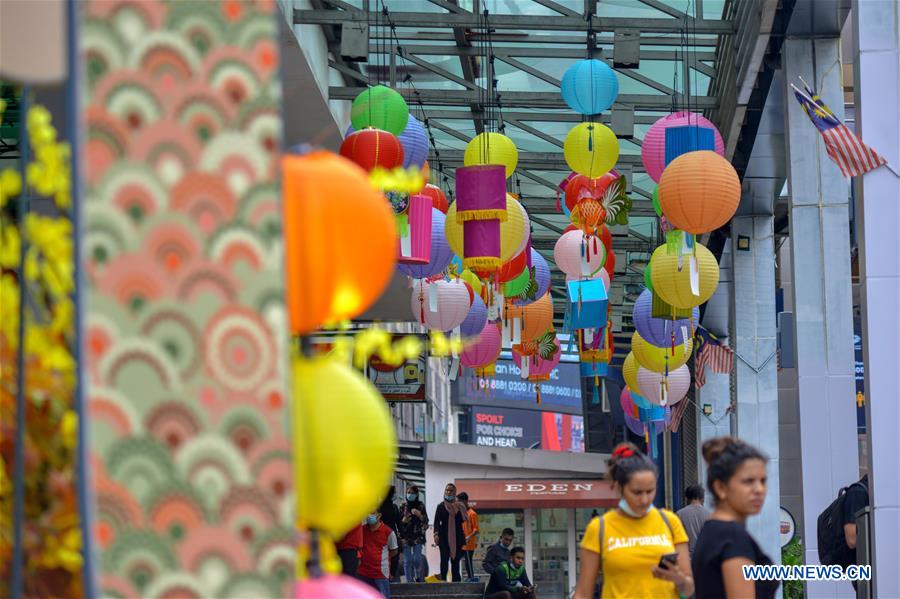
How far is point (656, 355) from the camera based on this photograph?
16.9 meters

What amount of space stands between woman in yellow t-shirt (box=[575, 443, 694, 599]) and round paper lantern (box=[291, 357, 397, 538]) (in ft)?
8.41

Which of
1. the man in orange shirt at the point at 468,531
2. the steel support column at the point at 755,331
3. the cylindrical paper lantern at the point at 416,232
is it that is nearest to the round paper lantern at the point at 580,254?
the cylindrical paper lantern at the point at 416,232

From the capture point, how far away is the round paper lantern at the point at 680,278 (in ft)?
39.1

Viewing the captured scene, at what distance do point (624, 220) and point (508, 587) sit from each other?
425 centimetres

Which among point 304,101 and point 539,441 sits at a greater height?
point 304,101

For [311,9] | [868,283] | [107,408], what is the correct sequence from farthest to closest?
1. [311,9]
2. [868,283]
3. [107,408]

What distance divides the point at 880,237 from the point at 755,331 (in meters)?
12.8

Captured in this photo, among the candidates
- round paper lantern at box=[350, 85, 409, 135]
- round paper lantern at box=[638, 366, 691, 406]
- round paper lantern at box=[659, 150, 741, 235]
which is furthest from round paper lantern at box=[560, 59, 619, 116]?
round paper lantern at box=[638, 366, 691, 406]

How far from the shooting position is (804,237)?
12.1m

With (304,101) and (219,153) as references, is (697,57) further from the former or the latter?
(219,153)

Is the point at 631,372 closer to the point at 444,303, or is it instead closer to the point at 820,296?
the point at 444,303

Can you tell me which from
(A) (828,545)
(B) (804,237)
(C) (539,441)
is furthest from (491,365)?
(C) (539,441)

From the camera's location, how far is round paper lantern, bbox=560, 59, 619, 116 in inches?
488

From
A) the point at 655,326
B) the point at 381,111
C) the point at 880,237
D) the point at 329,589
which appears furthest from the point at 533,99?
the point at 329,589
